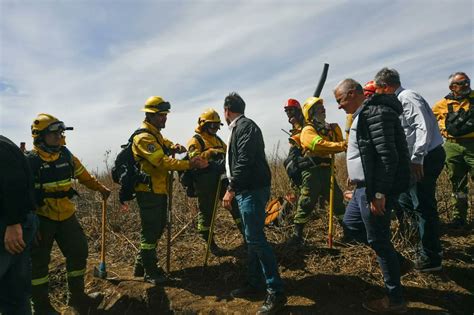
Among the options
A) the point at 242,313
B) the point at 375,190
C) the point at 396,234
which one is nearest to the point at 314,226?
the point at 396,234

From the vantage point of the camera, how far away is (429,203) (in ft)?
13.3

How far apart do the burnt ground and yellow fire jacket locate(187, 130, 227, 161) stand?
1.51 meters

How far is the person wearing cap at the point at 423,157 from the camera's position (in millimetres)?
3883

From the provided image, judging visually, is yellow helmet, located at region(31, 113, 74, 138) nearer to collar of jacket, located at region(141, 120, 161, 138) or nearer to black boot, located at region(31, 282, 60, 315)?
collar of jacket, located at region(141, 120, 161, 138)

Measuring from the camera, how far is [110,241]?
6844 mm

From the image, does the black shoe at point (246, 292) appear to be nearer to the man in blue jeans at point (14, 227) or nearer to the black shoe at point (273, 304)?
the black shoe at point (273, 304)

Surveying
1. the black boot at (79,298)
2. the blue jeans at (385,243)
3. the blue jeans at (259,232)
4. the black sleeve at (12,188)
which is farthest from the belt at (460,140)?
the black sleeve at (12,188)

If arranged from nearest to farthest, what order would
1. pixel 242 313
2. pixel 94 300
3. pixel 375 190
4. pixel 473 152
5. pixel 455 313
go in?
1. pixel 375 190
2. pixel 455 313
3. pixel 242 313
4. pixel 94 300
5. pixel 473 152

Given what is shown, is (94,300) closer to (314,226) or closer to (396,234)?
(314,226)

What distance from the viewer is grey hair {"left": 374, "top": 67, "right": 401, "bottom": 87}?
3.88m

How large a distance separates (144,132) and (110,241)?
9.96ft

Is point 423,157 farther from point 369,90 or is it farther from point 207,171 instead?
point 207,171

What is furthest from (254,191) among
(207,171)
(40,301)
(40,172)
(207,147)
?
(40,301)

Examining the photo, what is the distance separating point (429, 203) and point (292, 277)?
1.78 m
